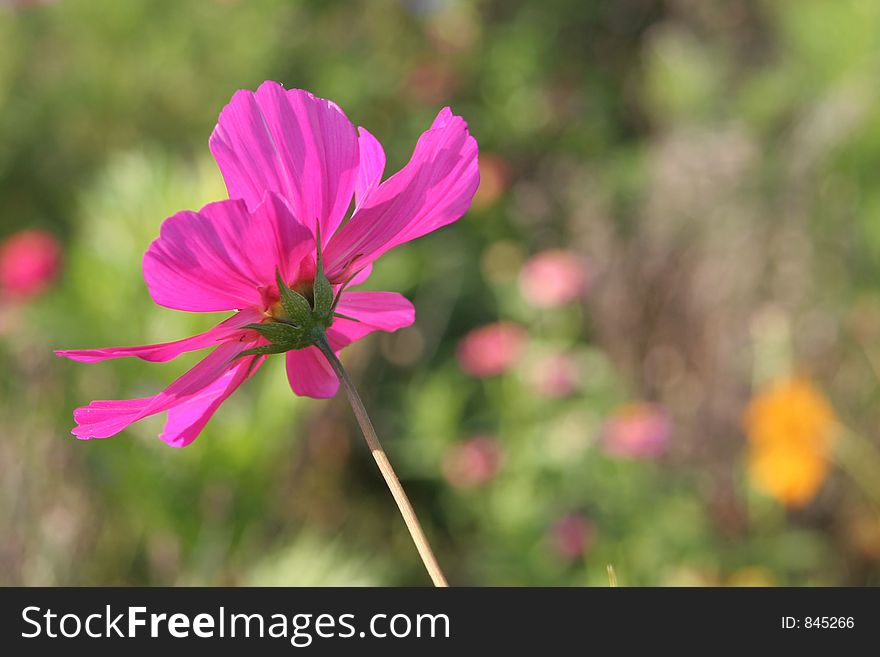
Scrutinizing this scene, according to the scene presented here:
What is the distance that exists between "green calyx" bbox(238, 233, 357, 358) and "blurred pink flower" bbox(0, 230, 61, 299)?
→ 1.41 meters

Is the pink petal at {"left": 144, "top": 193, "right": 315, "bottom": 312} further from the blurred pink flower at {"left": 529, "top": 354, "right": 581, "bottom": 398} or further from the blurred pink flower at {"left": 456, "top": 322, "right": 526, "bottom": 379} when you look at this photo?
the blurred pink flower at {"left": 456, "top": 322, "right": 526, "bottom": 379}

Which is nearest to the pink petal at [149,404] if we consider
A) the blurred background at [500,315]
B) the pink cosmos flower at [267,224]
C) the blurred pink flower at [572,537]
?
the pink cosmos flower at [267,224]

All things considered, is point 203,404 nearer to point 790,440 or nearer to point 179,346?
point 179,346

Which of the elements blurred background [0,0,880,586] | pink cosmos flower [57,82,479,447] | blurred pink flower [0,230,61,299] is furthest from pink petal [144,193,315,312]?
blurred pink flower [0,230,61,299]

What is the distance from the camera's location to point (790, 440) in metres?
1.46

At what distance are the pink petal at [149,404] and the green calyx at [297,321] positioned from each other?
0.01 metres

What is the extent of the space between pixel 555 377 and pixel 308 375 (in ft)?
3.72

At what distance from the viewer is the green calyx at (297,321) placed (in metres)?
0.31

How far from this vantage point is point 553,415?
5.26 ft

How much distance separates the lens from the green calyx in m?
0.31

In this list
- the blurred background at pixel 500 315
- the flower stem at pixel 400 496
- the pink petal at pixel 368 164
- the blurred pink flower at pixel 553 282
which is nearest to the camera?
the flower stem at pixel 400 496

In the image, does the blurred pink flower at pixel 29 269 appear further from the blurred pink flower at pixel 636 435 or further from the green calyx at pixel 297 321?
the green calyx at pixel 297 321
